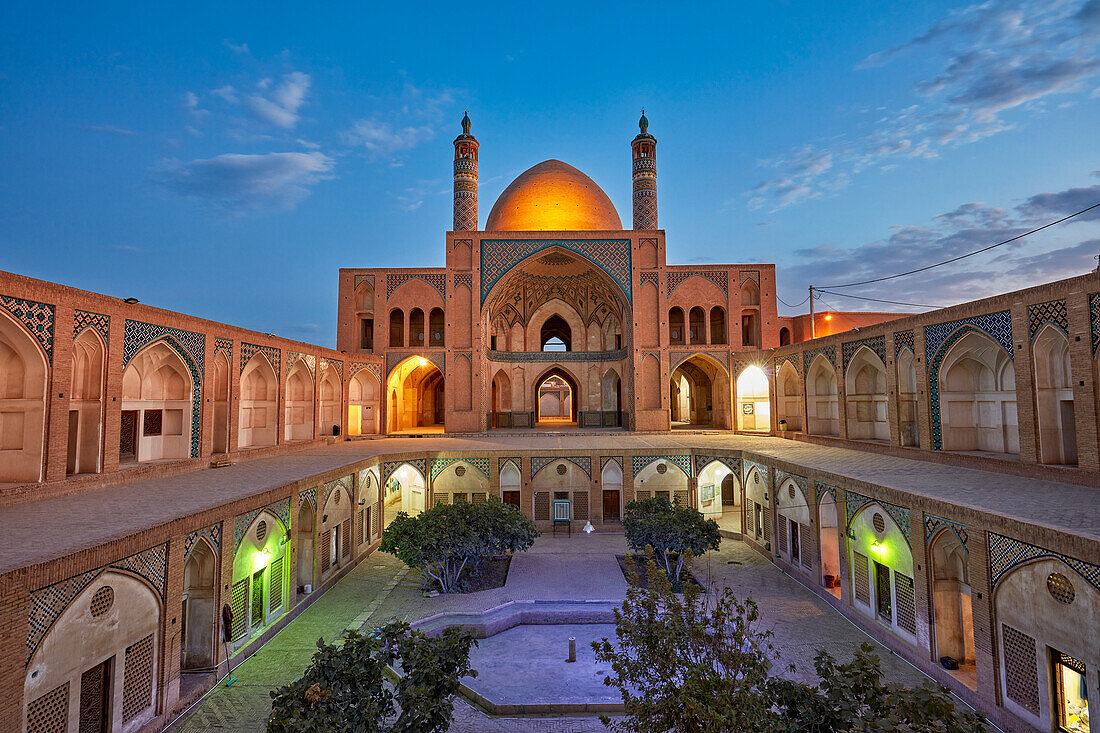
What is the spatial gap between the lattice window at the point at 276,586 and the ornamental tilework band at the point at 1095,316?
35.0ft

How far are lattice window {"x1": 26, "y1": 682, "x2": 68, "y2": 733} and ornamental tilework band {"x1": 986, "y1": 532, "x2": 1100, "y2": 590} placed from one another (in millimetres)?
7786

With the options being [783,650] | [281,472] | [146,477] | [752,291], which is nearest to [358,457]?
[281,472]

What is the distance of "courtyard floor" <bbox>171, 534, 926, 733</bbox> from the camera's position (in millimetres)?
5441

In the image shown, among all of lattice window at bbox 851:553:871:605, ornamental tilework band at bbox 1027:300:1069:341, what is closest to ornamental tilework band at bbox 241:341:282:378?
lattice window at bbox 851:553:871:605

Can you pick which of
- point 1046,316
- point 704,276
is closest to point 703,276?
point 704,276

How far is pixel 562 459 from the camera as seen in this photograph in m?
12.5

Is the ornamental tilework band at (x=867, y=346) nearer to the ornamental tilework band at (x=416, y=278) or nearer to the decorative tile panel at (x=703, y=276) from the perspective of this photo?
the decorative tile panel at (x=703, y=276)

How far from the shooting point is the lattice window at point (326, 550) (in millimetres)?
9078

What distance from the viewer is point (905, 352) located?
10000mm

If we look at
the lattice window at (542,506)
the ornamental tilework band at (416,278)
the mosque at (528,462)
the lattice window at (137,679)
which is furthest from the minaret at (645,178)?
the lattice window at (137,679)

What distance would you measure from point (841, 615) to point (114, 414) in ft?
34.0

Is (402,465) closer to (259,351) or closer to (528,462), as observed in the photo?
(528,462)

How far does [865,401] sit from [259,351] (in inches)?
498

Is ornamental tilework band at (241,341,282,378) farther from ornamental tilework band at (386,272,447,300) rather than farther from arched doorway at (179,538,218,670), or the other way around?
ornamental tilework band at (386,272,447,300)
